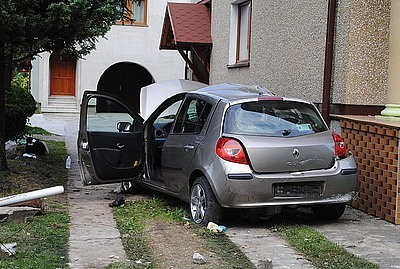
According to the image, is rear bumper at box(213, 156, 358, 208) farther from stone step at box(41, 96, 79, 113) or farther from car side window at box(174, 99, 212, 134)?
stone step at box(41, 96, 79, 113)

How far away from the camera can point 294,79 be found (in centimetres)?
1109

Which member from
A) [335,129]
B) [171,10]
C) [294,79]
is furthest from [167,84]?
[335,129]

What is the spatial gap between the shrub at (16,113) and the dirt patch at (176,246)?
742cm

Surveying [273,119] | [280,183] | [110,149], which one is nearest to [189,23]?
[110,149]

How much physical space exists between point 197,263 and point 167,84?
11.0 metres

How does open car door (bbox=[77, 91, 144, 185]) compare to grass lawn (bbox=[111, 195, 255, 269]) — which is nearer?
grass lawn (bbox=[111, 195, 255, 269])

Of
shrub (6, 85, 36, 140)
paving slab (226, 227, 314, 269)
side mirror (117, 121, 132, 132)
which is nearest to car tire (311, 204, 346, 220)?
paving slab (226, 227, 314, 269)

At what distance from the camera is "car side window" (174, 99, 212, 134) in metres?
8.06

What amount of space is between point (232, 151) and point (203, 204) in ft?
2.49

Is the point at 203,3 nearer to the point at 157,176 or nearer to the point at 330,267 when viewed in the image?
the point at 157,176

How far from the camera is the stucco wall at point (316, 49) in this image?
9.20 metres

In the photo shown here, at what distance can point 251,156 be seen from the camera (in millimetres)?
7246

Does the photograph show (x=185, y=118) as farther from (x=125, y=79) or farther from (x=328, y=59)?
(x=125, y=79)

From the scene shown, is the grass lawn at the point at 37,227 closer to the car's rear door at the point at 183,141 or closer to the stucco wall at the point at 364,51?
the car's rear door at the point at 183,141
